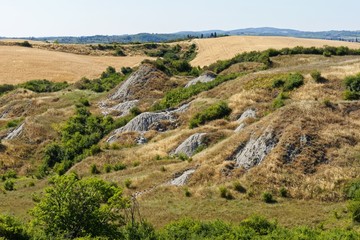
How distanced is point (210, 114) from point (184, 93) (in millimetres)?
14562

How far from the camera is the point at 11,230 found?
2494cm

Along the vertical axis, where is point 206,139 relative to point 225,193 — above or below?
above

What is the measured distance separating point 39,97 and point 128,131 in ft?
116

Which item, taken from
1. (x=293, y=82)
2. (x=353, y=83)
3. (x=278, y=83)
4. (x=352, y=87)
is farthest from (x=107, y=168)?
(x=353, y=83)

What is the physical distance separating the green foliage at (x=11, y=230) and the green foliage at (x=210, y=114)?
29.5 meters

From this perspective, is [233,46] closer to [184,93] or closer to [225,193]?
[184,93]

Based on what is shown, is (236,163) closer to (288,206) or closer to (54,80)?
(288,206)

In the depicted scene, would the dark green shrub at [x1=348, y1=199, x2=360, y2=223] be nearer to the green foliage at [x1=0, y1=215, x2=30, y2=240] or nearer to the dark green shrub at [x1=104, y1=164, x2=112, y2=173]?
the green foliage at [x1=0, y1=215, x2=30, y2=240]

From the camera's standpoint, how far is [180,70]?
93.4 metres

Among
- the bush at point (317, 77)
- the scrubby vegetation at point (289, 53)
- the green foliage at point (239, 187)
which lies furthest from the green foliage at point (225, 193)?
the scrubby vegetation at point (289, 53)

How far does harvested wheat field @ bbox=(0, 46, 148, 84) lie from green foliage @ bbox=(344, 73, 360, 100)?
6793 centimetres

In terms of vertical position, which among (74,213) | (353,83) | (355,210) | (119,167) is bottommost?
(119,167)

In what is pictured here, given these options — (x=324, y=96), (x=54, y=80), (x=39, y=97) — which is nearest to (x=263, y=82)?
(x=324, y=96)

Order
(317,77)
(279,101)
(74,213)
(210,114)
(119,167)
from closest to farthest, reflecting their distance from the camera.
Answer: (74,213) → (119,167) → (279,101) → (210,114) → (317,77)
